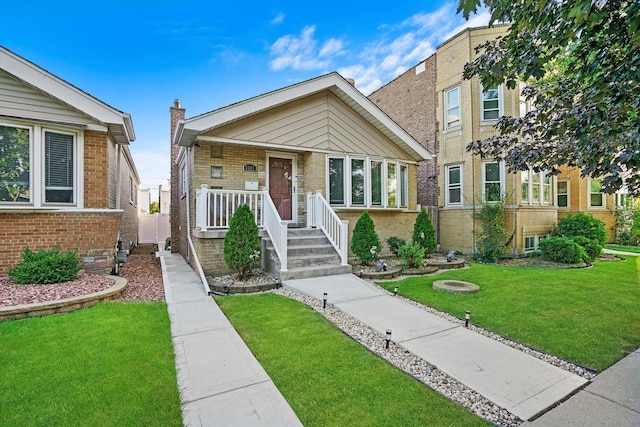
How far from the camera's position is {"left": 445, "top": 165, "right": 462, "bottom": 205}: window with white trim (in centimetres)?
1223

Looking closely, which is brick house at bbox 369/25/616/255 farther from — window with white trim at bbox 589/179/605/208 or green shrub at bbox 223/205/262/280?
green shrub at bbox 223/205/262/280

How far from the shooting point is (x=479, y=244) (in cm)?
1116

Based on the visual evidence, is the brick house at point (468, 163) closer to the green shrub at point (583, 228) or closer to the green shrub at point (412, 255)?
the green shrub at point (583, 228)

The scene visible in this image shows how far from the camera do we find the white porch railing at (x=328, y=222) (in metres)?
7.73

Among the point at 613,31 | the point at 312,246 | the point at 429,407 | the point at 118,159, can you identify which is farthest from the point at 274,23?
the point at 429,407

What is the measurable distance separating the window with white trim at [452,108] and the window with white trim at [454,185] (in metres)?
1.79

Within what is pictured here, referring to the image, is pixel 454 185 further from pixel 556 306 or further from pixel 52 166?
pixel 52 166

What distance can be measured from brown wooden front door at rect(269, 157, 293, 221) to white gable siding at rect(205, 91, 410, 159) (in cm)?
79

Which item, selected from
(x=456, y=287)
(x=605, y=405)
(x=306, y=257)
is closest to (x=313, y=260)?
(x=306, y=257)

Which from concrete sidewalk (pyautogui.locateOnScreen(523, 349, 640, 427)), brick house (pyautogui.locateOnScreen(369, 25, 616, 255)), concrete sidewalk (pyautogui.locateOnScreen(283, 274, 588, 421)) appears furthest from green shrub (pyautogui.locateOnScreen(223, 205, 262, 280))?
brick house (pyautogui.locateOnScreen(369, 25, 616, 255))

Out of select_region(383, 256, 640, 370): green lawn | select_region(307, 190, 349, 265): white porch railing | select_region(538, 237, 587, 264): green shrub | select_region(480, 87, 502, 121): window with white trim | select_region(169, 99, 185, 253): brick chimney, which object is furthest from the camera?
select_region(169, 99, 185, 253): brick chimney

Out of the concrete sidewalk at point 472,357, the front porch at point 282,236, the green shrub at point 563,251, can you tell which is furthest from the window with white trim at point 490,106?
the concrete sidewalk at point 472,357

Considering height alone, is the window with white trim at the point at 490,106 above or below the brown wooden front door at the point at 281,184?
above

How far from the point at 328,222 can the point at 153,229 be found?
13561 mm
